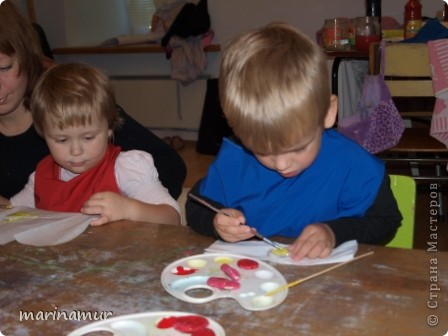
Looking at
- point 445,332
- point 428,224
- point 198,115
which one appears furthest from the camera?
point 198,115

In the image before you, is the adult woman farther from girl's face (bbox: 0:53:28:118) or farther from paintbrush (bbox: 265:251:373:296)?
paintbrush (bbox: 265:251:373:296)

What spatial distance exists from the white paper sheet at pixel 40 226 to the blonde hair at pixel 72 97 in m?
0.23

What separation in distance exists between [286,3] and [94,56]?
178 cm

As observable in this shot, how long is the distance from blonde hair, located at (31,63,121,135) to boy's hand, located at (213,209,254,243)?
51 centimetres

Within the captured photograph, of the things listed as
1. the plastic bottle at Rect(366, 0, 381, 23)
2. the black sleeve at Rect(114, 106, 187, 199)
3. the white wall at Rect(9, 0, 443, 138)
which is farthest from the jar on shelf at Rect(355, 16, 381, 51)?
the black sleeve at Rect(114, 106, 187, 199)

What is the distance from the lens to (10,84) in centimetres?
162

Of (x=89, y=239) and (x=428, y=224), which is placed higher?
(x=89, y=239)

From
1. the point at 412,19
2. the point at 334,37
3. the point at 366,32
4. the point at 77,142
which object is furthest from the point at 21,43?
the point at 412,19

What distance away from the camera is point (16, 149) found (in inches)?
67.3

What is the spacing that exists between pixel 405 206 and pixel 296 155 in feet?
1.06

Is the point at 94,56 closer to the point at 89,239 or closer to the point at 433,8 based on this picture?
the point at 433,8

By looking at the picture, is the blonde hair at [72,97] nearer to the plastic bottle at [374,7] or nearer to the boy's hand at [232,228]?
the boy's hand at [232,228]

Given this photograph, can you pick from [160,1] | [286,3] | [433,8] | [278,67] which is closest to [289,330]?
[278,67]

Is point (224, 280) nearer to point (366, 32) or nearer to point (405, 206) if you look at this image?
point (405, 206)
